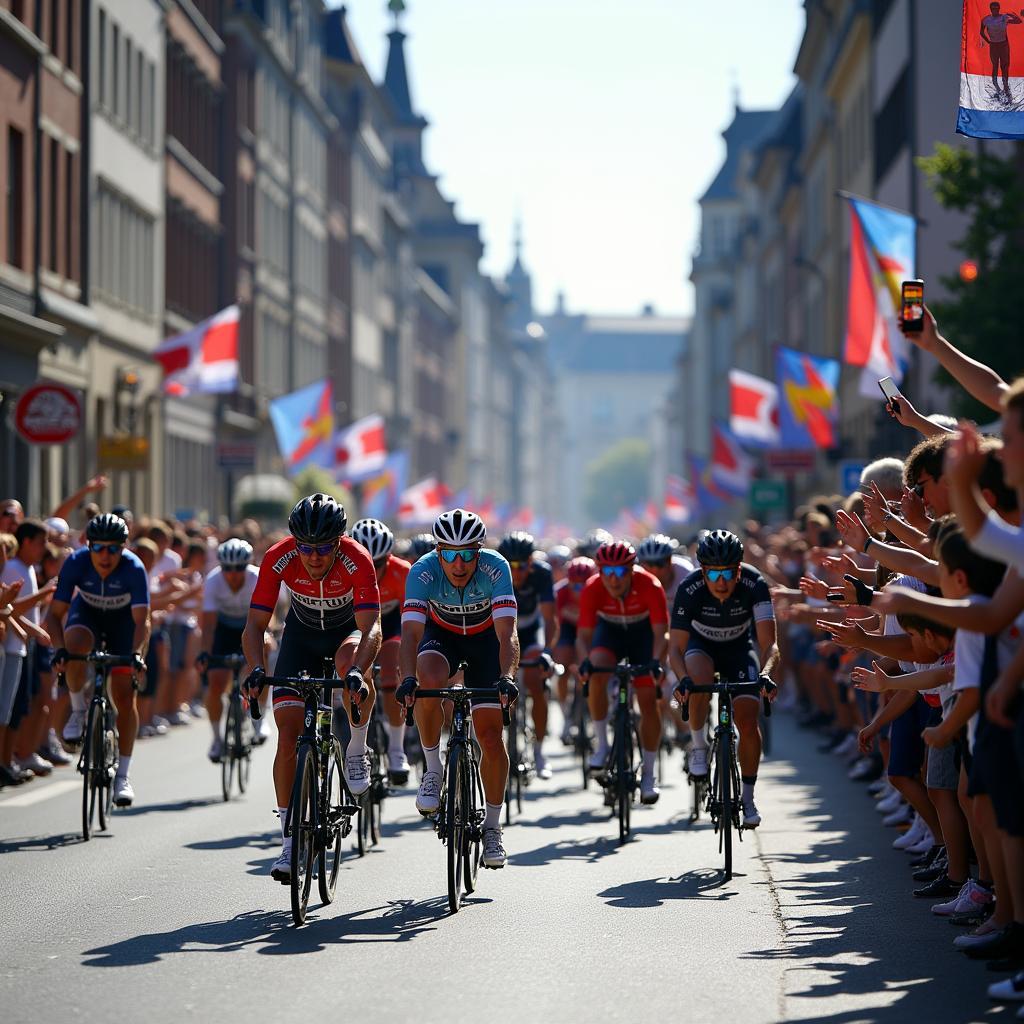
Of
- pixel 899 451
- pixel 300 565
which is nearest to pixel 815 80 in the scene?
pixel 899 451

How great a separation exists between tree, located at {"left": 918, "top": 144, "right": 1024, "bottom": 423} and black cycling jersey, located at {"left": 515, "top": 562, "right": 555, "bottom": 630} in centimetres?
787

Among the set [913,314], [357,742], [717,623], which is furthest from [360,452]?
[913,314]

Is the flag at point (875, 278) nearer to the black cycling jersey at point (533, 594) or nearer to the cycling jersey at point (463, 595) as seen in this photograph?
the black cycling jersey at point (533, 594)

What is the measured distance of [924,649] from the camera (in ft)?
36.6

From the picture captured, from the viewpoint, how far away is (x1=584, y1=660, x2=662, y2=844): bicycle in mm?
14555

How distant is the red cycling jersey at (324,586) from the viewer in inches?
448

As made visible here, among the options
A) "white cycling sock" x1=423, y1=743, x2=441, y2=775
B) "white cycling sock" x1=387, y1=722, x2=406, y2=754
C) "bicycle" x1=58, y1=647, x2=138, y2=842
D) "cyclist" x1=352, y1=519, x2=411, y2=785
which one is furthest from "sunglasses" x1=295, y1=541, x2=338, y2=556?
"white cycling sock" x1=387, y1=722, x2=406, y2=754

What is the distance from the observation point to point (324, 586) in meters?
11.6

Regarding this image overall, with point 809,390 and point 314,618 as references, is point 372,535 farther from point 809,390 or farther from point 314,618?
point 809,390

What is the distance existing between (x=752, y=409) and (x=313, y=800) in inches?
1355

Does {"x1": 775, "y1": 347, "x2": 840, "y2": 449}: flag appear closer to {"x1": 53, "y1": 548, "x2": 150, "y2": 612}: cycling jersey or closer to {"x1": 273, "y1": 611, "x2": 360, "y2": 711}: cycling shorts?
{"x1": 53, "y1": 548, "x2": 150, "y2": 612}: cycling jersey

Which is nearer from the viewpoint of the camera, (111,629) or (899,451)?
(111,629)

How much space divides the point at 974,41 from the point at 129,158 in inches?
1227

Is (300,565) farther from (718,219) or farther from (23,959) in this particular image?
(718,219)
